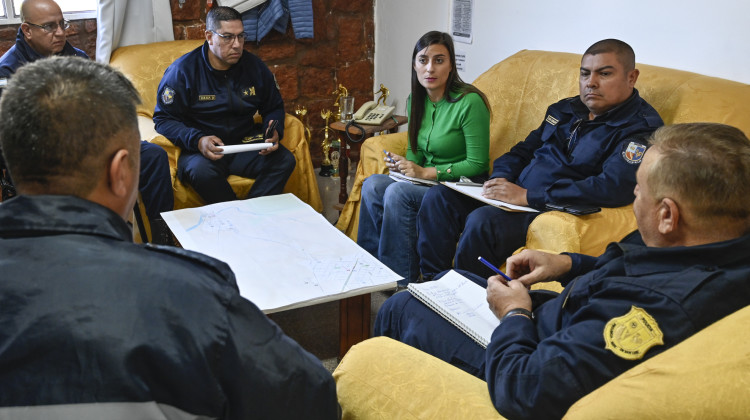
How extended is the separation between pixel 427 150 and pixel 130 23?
196 centimetres

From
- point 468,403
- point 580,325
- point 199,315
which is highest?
point 199,315

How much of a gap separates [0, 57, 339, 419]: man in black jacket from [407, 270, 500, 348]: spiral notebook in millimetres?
613

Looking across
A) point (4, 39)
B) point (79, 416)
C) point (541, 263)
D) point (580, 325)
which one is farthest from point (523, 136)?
point (4, 39)

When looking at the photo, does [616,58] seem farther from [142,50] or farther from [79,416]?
[142,50]

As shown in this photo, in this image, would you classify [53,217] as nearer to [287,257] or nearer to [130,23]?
[287,257]

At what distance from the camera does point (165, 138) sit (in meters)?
3.12

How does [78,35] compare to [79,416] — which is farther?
[78,35]

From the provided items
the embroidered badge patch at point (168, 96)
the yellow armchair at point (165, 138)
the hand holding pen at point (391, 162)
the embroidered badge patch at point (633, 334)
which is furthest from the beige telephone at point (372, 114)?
the embroidered badge patch at point (633, 334)

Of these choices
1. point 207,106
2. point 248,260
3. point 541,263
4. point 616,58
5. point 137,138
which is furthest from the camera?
point 207,106

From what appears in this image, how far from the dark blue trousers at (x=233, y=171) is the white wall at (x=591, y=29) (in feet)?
3.95

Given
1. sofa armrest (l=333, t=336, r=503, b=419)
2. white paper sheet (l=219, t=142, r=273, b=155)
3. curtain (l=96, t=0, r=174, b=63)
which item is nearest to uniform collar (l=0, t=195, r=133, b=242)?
sofa armrest (l=333, t=336, r=503, b=419)

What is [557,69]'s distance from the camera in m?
2.79

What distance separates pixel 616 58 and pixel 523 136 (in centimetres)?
65

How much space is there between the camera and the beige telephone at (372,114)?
3494 millimetres
